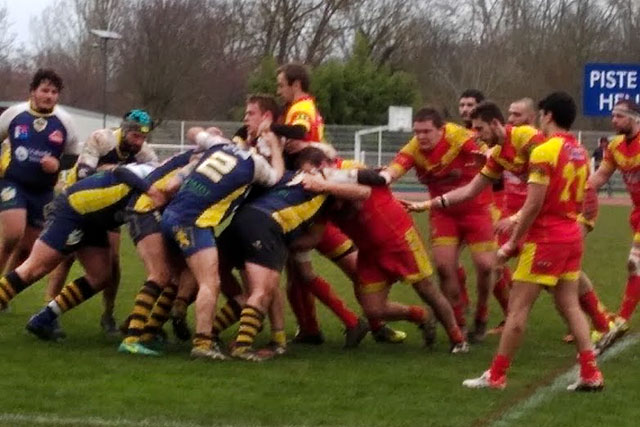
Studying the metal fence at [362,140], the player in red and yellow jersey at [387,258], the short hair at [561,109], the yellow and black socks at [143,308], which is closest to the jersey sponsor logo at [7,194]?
the yellow and black socks at [143,308]

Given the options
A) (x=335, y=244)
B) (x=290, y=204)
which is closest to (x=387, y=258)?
(x=335, y=244)

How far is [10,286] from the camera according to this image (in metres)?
9.77

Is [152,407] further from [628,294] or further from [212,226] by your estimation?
[628,294]

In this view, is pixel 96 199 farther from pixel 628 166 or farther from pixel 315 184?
pixel 628 166

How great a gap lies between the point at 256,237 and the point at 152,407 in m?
1.89

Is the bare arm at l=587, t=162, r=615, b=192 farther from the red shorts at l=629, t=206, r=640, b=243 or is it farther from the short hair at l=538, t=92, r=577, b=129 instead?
the short hair at l=538, t=92, r=577, b=129

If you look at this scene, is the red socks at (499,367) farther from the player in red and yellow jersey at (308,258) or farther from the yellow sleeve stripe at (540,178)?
the player in red and yellow jersey at (308,258)

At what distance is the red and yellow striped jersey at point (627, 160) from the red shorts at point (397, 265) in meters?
1.86

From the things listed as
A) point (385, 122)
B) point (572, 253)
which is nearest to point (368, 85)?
point (385, 122)

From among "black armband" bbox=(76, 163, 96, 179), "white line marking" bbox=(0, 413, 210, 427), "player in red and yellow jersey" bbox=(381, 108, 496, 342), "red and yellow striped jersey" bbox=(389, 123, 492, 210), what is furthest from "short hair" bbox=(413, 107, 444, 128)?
"white line marking" bbox=(0, 413, 210, 427)

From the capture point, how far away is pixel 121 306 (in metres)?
12.2

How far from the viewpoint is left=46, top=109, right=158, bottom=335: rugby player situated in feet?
33.6

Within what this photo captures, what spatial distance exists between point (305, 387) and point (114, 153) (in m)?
3.03

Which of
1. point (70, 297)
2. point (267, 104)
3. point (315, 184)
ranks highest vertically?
point (267, 104)
